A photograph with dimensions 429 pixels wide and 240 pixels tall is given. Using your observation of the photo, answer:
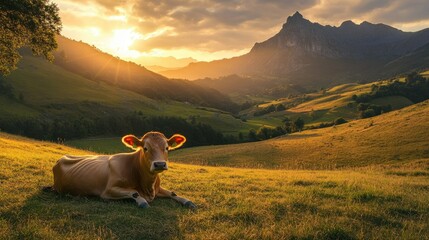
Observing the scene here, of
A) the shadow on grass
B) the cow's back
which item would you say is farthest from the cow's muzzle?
the cow's back

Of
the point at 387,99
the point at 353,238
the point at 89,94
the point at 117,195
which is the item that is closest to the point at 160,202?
the point at 117,195

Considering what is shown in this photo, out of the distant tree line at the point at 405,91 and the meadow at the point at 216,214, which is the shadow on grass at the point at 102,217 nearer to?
the meadow at the point at 216,214

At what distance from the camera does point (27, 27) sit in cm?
2323

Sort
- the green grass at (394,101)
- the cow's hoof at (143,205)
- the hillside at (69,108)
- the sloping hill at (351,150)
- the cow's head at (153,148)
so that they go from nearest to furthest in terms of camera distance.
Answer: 1. the cow's hoof at (143,205)
2. the cow's head at (153,148)
3. the sloping hill at (351,150)
4. the hillside at (69,108)
5. the green grass at (394,101)

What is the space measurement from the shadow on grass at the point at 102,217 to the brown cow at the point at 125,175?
0.30 metres

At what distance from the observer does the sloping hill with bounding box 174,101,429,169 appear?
168 feet

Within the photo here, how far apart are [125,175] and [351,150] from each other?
51.5m

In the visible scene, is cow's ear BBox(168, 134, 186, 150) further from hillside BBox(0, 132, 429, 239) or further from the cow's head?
hillside BBox(0, 132, 429, 239)

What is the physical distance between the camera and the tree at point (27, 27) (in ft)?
73.4

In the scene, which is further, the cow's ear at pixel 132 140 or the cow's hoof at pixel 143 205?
the cow's ear at pixel 132 140

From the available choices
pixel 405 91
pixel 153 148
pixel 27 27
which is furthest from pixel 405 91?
pixel 153 148

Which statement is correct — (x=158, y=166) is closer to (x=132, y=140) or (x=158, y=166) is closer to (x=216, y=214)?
(x=216, y=214)

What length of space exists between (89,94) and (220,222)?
17167 centimetres

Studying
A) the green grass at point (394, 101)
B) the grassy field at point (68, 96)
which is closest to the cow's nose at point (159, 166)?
the grassy field at point (68, 96)
